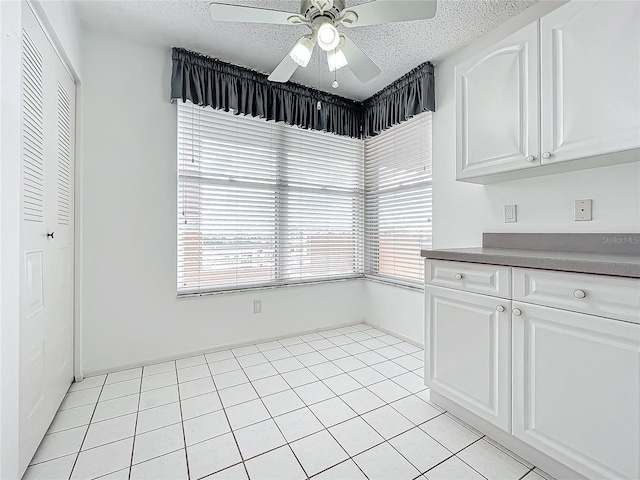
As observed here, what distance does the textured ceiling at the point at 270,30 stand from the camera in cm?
198

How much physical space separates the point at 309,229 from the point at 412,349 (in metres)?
1.51

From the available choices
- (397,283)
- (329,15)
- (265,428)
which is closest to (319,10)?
(329,15)

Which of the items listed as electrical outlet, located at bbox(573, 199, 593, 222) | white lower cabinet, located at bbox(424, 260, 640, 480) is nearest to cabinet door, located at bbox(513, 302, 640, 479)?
white lower cabinet, located at bbox(424, 260, 640, 480)

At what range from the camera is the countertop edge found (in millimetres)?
1085

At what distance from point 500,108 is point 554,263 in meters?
1.00

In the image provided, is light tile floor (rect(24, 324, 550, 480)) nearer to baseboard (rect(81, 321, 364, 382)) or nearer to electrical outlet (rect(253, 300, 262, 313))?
baseboard (rect(81, 321, 364, 382))

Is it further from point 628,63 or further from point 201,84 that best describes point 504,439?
point 201,84

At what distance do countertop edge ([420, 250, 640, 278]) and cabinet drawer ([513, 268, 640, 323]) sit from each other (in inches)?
1.0

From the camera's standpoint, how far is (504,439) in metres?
1.50

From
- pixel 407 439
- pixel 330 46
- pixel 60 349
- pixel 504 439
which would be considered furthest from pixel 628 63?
pixel 60 349

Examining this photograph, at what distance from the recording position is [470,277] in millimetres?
1620

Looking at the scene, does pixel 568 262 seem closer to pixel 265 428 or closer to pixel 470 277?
pixel 470 277

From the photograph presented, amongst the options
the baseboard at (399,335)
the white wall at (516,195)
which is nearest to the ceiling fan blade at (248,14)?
the white wall at (516,195)

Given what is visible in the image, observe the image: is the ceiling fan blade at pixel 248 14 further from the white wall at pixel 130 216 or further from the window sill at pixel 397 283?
the window sill at pixel 397 283
